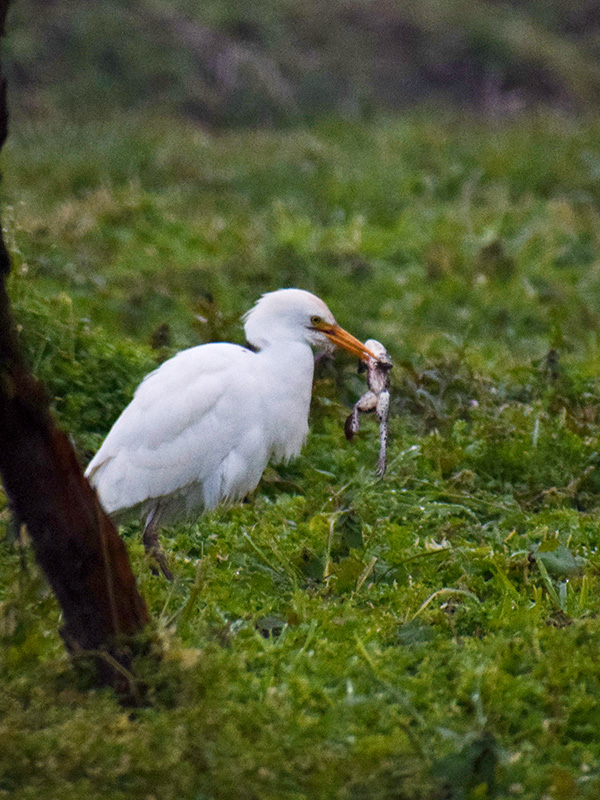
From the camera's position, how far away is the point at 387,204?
390 inches

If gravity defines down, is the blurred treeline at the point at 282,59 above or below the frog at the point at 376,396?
above

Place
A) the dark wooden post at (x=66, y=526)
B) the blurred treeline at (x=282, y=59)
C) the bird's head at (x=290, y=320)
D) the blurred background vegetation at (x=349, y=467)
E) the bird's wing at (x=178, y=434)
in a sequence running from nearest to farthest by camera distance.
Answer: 1. the dark wooden post at (x=66, y=526)
2. the blurred background vegetation at (x=349, y=467)
3. the bird's wing at (x=178, y=434)
4. the bird's head at (x=290, y=320)
5. the blurred treeline at (x=282, y=59)

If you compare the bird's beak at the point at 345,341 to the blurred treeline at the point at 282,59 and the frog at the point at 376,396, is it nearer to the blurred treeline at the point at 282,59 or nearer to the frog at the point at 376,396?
the frog at the point at 376,396

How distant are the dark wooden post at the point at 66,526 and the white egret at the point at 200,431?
1191 mm

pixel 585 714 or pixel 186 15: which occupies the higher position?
pixel 186 15

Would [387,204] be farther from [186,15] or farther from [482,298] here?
[186,15]

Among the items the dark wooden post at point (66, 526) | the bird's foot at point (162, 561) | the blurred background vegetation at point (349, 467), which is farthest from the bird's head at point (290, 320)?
the dark wooden post at point (66, 526)

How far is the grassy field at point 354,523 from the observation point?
8.86 feet

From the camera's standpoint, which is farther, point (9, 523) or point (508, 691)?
point (9, 523)

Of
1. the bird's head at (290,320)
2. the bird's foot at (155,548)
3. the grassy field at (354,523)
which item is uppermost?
the bird's head at (290,320)

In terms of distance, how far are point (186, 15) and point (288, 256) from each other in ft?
31.3

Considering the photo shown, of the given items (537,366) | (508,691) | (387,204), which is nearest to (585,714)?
(508,691)

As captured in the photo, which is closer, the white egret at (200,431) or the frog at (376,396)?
the white egret at (200,431)

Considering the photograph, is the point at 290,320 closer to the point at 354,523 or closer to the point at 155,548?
the point at 354,523
